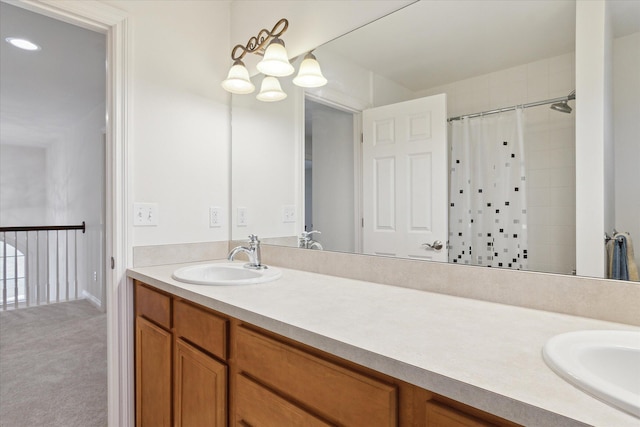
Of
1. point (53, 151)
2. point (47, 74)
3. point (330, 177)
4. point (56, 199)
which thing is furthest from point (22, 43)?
point (53, 151)

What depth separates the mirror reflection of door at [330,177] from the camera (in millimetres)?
1593

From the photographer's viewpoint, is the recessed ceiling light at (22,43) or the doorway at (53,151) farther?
the doorway at (53,151)

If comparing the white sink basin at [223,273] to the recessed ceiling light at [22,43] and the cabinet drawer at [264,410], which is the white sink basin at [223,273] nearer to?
the cabinet drawer at [264,410]

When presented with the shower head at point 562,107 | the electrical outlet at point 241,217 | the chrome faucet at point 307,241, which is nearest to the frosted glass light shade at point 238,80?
the electrical outlet at point 241,217

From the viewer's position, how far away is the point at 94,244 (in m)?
4.41

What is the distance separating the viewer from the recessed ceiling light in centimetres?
254

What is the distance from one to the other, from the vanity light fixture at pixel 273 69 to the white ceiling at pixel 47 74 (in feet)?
4.57

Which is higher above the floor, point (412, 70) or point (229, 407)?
point (412, 70)

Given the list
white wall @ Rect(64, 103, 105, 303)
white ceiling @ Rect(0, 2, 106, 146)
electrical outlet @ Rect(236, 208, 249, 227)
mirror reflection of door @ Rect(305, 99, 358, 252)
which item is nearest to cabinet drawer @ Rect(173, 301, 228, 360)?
mirror reflection of door @ Rect(305, 99, 358, 252)

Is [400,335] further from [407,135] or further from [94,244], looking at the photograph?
[94,244]

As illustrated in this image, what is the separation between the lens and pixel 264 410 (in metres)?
0.94

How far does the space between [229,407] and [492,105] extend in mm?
1290

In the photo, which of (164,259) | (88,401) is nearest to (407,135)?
(164,259)

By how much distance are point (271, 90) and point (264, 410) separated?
5.13 ft
